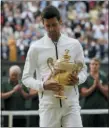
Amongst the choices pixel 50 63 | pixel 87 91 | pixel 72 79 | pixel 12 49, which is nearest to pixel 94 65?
pixel 87 91

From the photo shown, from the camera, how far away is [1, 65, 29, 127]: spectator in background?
8375mm

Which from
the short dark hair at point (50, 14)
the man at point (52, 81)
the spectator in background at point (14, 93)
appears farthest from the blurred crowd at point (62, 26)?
the short dark hair at point (50, 14)

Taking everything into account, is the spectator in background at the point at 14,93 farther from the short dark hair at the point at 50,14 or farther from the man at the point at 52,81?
the short dark hair at the point at 50,14

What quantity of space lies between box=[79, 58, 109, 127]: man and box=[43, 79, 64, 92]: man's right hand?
351 cm

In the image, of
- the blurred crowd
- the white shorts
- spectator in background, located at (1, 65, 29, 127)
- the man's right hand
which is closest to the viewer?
the man's right hand

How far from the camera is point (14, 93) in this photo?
8.44 metres

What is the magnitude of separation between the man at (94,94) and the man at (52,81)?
3259 millimetres

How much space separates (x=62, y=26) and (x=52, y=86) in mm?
10477

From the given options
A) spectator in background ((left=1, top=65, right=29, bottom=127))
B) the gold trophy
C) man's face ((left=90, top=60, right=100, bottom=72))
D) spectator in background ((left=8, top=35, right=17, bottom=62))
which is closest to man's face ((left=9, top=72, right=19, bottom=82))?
spectator in background ((left=1, top=65, right=29, bottom=127))

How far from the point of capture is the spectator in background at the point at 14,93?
8.38 metres

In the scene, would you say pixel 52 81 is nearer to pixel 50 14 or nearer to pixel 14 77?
pixel 50 14

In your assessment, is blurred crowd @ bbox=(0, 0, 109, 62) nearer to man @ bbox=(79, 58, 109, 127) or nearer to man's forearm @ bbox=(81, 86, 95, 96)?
→ man @ bbox=(79, 58, 109, 127)

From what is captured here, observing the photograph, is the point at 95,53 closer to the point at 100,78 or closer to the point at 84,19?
the point at 84,19

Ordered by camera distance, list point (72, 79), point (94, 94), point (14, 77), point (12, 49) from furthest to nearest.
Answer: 1. point (12, 49)
2. point (94, 94)
3. point (14, 77)
4. point (72, 79)
